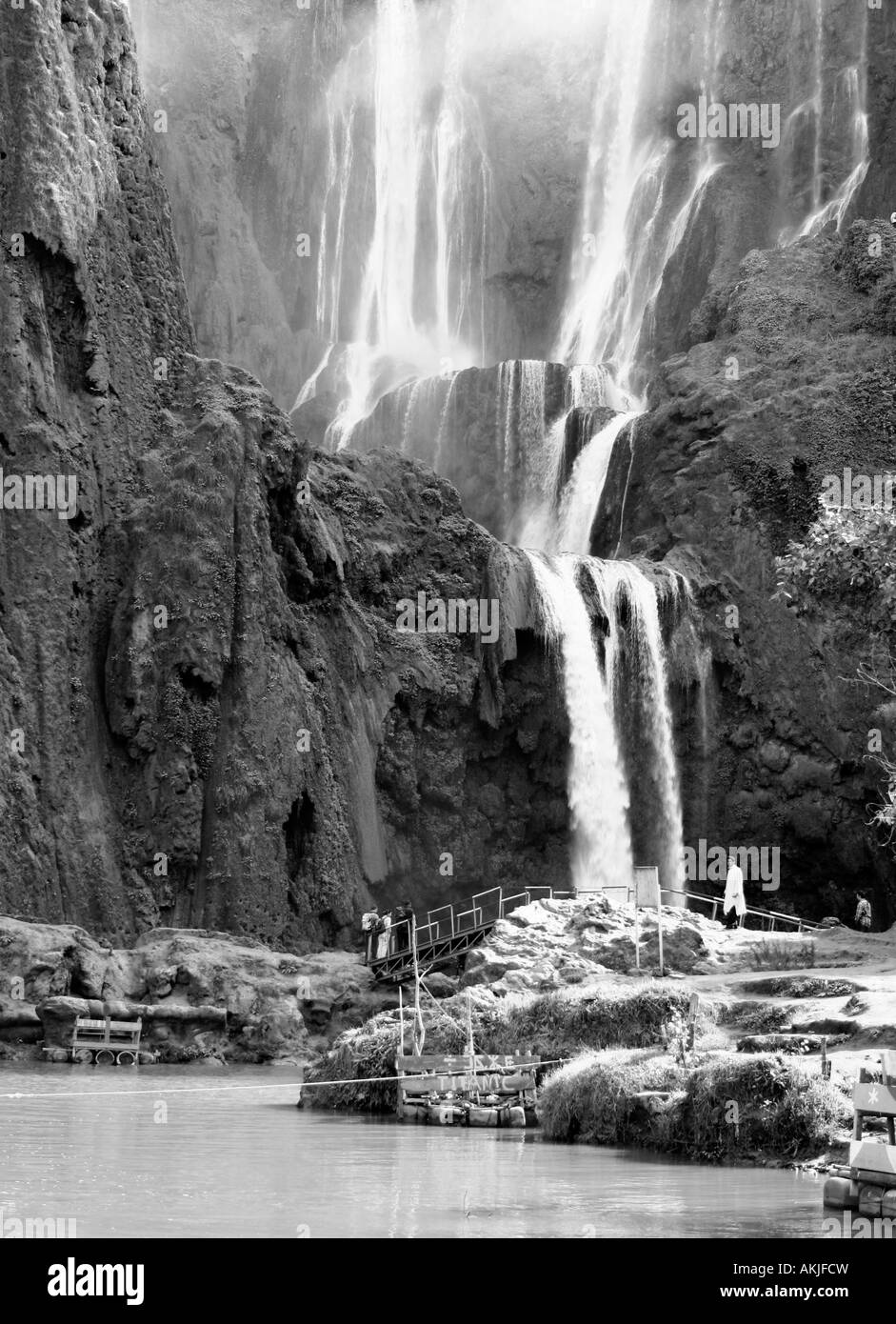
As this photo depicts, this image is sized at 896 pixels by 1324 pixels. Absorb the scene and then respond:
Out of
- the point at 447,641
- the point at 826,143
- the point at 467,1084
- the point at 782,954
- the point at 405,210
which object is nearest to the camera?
the point at 467,1084

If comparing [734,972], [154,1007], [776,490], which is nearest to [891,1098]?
[734,972]

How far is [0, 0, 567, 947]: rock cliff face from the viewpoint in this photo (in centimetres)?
4978

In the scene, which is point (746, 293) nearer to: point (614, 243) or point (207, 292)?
point (614, 243)

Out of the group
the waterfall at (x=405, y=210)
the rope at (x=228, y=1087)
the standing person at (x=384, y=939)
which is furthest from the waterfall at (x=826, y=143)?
the rope at (x=228, y=1087)

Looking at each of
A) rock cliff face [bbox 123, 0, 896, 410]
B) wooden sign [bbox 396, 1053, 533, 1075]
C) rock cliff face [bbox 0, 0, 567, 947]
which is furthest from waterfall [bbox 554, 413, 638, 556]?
wooden sign [bbox 396, 1053, 533, 1075]

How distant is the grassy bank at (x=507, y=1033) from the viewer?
88.9 ft

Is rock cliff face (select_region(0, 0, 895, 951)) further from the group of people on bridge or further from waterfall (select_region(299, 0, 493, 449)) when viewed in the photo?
waterfall (select_region(299, 0, 493, 449))

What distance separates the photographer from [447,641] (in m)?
57.5

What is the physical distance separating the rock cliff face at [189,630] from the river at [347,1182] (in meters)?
22.3

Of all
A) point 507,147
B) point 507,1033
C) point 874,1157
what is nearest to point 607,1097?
point 507,1033

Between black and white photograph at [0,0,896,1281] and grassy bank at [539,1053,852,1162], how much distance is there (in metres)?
0.07

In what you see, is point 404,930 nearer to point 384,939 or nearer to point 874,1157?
point 384,939

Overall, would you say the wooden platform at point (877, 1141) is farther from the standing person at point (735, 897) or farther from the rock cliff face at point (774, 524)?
the rock cliff face at point (774, 524)

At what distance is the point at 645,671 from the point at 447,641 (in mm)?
6821
